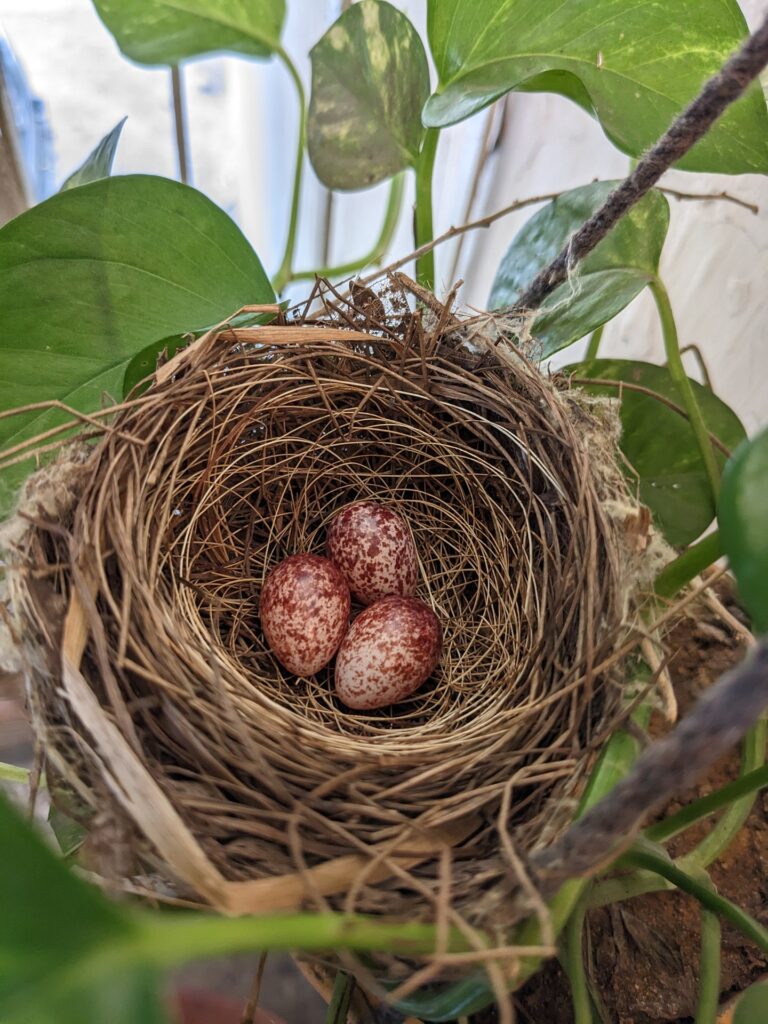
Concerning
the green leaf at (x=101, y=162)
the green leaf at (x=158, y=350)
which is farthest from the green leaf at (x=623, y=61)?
the green leaf at (x=101, y=162)

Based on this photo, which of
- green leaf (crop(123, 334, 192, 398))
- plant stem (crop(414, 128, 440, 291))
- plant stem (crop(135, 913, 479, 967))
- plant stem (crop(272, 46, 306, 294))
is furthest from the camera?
plant stem (crop(272, 46, 306, 294))

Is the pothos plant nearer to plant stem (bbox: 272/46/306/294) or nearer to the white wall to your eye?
plant stem (bbox: 272/46/306/294)

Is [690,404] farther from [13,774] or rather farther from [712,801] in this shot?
[13,774]

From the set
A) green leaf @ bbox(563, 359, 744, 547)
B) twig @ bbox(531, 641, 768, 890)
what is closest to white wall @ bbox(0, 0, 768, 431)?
green leaf @ bbox(563, 359, 744, 547)

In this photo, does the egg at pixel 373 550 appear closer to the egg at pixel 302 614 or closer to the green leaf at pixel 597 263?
the egg at pixel 302 614

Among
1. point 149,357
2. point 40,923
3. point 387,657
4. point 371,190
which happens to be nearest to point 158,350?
point 149,357
